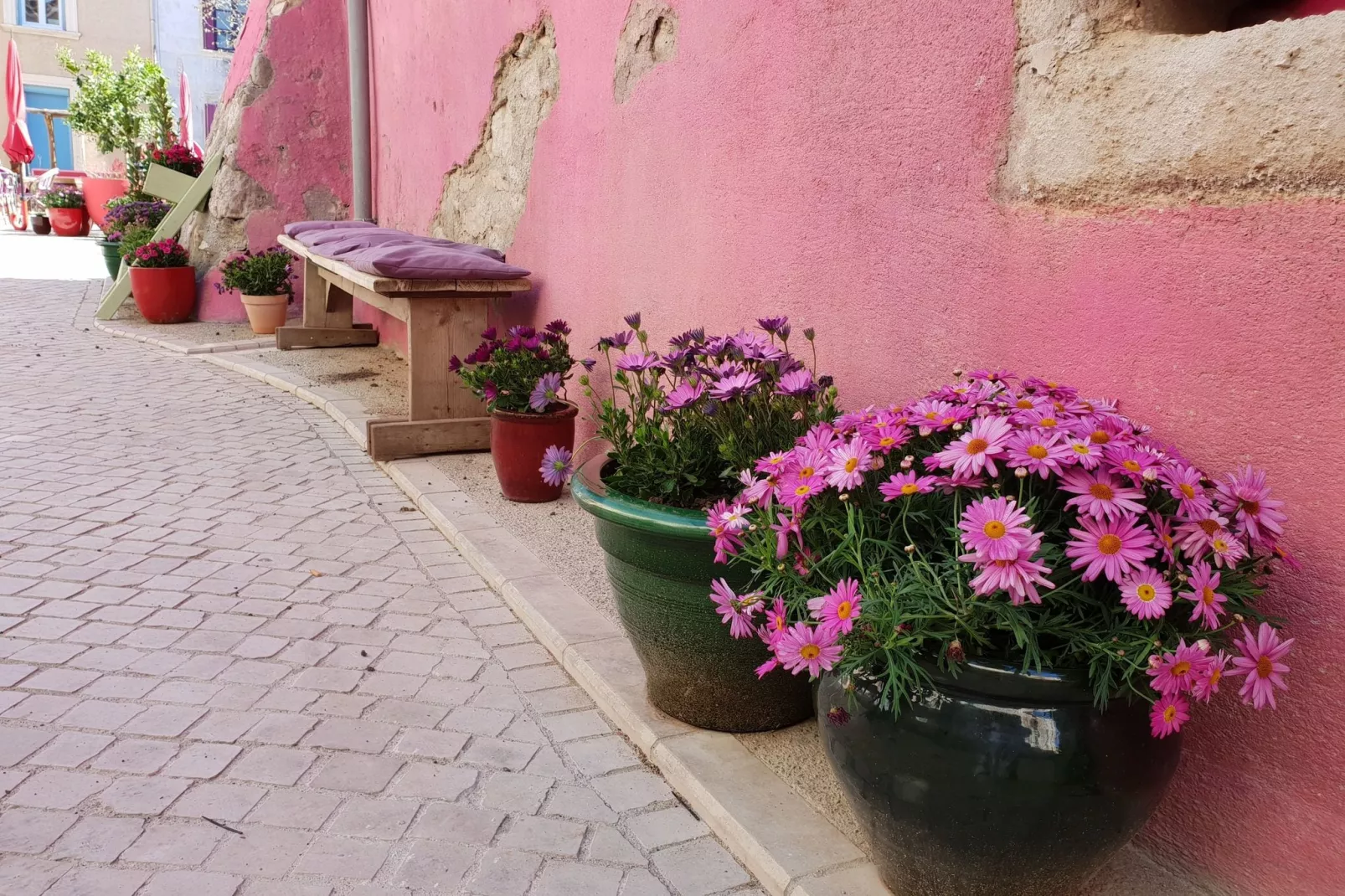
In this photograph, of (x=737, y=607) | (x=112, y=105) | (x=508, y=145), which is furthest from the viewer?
(x=112, y=105)

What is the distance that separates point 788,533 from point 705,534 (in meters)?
0.41

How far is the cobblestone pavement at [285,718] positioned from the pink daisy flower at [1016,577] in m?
0.92

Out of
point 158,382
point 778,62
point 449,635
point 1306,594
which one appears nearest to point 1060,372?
point 1306,594

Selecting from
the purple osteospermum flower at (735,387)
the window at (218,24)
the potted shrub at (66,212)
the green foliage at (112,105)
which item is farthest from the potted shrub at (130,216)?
the window at (218,24)

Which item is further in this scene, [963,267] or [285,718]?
[285,718]

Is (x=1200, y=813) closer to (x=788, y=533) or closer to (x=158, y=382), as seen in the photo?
(x=788, y=533)

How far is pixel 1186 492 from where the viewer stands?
1.64m

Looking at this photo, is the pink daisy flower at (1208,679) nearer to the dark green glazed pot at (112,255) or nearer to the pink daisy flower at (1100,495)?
the pink daisy flower at (1100,495)

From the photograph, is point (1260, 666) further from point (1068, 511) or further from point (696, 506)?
point (696, 506)

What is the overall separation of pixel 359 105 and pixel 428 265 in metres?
4.61

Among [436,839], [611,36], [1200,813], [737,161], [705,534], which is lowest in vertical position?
[436,839]

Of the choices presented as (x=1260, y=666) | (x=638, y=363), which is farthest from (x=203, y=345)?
(x=1260, y=666)

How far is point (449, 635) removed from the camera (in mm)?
3291

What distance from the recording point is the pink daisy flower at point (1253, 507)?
1661 millimetres
